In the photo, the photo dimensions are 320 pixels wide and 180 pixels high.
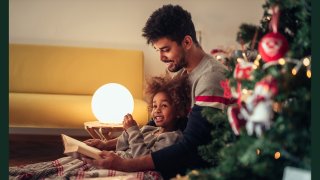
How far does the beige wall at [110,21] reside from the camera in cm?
419

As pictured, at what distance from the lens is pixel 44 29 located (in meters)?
4.19

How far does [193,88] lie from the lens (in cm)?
182

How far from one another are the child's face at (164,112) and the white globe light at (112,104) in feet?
2.30

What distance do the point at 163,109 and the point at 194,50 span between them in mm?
291

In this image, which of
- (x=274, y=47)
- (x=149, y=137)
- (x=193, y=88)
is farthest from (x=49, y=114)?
(x=274, y=47)

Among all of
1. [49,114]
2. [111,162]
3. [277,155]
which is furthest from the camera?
[49,114]

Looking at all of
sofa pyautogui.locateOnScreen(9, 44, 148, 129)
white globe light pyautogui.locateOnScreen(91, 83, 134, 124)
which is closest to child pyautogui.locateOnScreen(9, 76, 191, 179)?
white globe light pyautogui.locateOnScreen(91, 83, 134, 124)

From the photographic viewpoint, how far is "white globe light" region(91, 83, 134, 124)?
2625 millimetres

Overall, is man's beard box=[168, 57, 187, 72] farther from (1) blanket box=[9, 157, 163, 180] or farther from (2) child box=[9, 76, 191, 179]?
(1) blanket box=[9, 157, 163, 180]

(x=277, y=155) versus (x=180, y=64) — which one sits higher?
(x=180, y=64)

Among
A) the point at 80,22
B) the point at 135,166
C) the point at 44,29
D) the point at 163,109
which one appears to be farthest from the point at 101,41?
the point at 135,166

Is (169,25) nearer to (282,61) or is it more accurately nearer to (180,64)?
(180,64)

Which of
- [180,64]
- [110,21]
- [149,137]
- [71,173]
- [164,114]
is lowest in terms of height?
[71,173]

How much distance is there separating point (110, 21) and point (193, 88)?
2587 mm
